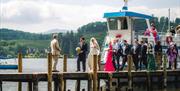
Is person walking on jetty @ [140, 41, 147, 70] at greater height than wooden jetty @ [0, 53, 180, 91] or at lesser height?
greater

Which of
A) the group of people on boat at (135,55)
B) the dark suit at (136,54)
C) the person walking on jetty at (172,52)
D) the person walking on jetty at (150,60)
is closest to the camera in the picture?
the group of people on boat at (135,55)

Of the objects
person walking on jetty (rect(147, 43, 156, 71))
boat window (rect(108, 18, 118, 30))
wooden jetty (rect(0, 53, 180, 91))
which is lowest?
wooden jetty (rect(0, 53, 180, 91))

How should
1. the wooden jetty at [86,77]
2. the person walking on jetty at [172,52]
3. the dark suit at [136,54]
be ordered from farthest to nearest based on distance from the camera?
the person walking on jetty at [172,52] < the dark suit at [136,54] < the wooden jetty at [86,77]

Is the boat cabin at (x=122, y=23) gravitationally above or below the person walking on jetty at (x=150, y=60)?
above

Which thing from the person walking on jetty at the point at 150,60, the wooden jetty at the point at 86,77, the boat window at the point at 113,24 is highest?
the boat window at the point at 113,24

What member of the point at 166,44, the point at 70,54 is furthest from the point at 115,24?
the point at 70,54

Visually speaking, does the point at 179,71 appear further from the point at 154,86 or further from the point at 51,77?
the point at 51,77

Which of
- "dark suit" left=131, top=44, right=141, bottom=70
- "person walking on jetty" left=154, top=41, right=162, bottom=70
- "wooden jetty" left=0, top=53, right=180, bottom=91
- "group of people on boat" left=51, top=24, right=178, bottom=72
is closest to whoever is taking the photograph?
"wooden jetty" left=0, top=53, right=180, bottom=91

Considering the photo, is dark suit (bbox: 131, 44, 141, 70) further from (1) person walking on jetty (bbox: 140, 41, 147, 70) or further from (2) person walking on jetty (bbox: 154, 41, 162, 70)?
(2) person walking on jetty (bbox: 154, 41, 162, 70)

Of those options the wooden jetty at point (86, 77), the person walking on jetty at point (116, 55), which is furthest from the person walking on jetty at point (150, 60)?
the person walking on jetty at point (116, 55)

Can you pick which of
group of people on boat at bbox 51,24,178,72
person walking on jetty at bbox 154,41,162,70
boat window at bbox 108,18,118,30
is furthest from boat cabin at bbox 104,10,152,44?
person walking on jetty at bbox 154,41,162,70

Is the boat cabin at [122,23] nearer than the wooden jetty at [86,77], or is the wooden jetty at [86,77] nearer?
the wooden jetty at [86,77]

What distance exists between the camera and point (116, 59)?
105 feet

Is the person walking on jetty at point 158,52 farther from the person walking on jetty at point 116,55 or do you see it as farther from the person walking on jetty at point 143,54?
the person walking on jetty at point 116,55
